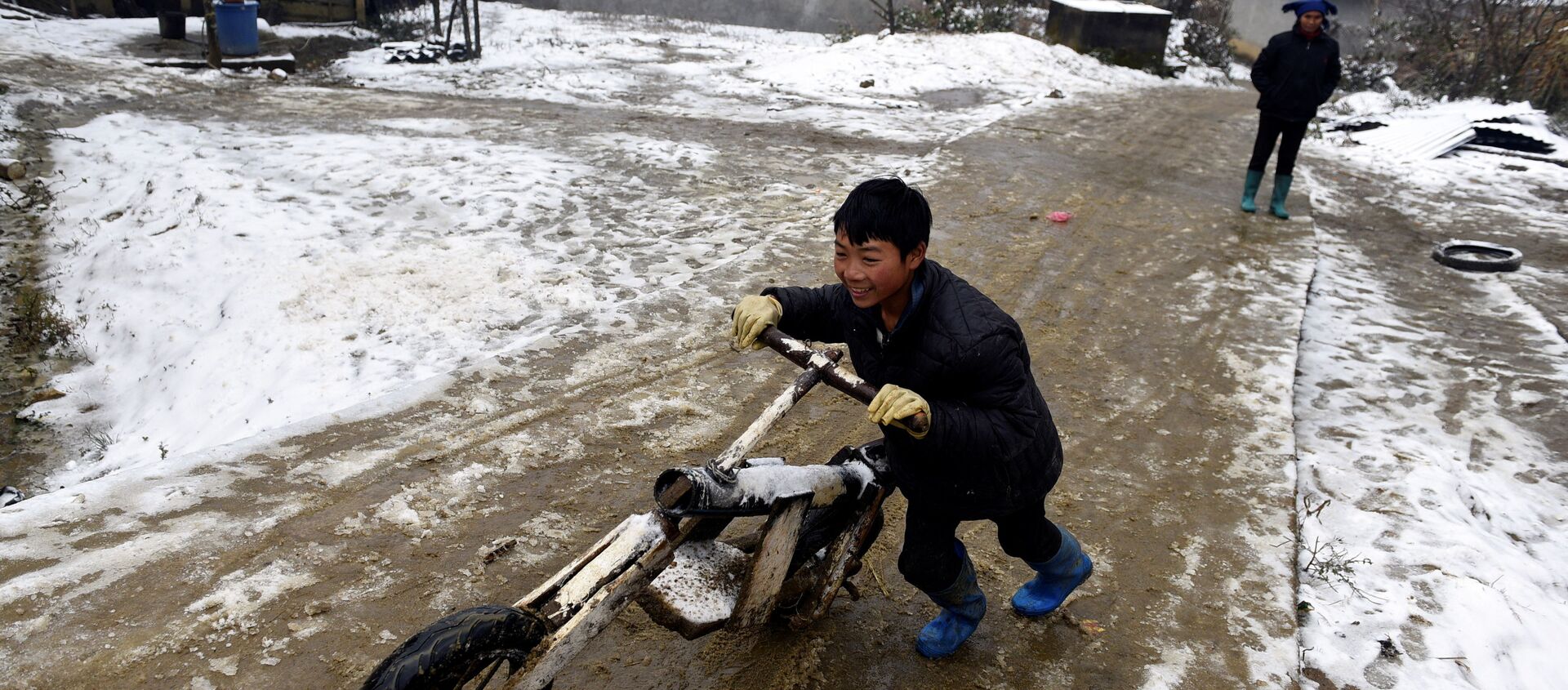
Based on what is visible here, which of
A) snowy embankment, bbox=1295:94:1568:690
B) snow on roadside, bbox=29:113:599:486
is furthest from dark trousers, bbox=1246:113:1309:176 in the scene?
snow on roadside, bbox=29:113:599:486

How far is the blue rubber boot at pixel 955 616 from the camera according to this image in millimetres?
2916

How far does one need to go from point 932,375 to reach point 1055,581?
1200 mm

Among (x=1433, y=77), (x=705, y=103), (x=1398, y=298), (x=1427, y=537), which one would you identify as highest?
(x=1433, y=77)

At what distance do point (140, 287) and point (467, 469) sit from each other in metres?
4.15

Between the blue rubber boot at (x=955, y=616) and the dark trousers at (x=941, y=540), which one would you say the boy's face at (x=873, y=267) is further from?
the blue rubber boot at (x=955, y=616)

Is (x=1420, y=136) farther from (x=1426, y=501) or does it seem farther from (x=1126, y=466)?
(x=1126, y=466)

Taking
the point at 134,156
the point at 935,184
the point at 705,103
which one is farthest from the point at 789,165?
the point at 134,156

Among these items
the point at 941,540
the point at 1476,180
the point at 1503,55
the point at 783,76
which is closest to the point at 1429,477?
the point at 941,540

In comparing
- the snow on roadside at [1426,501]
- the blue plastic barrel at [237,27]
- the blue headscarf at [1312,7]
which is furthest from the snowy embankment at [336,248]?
the snow on roadside at [1426,501]

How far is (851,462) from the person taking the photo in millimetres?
2938

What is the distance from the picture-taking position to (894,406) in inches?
86.4

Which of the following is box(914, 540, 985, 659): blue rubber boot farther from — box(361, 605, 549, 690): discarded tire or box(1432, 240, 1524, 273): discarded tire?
box(1432, 240, 1524, 273): discarded tire

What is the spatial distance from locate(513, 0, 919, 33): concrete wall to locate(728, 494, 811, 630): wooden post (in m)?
22.6

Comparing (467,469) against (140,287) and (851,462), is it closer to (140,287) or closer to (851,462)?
(851,462)
